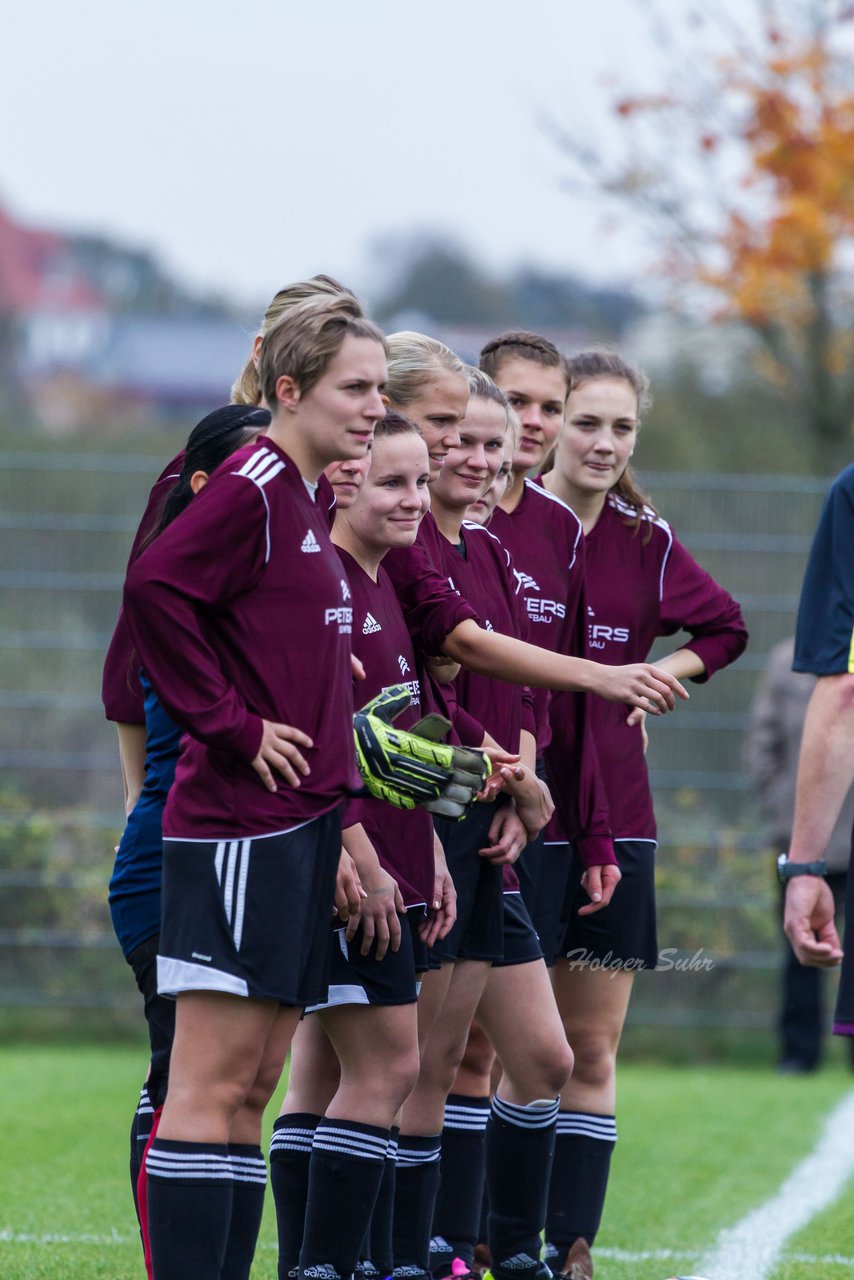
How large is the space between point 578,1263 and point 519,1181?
314 mm

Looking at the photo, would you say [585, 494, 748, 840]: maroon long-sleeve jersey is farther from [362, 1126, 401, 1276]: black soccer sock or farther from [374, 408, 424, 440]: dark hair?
[362, 1126, 401, 1276]: black soccer sock

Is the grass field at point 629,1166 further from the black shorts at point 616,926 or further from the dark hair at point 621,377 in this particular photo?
the dark hair at point 621,377

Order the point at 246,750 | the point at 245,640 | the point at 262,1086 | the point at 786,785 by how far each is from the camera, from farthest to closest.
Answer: the point at 786,785 < the point at 262,1086 < the point at 245,640 < the point at 246,750

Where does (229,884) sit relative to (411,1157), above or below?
above

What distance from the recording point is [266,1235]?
495cm

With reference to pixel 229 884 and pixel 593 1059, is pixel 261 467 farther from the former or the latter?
pixel 593 1059

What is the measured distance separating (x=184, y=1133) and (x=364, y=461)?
52.6 inches

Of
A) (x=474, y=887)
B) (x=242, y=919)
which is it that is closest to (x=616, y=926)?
(x=474, y=887)

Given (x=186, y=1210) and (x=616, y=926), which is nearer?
(x=186, y=1210)

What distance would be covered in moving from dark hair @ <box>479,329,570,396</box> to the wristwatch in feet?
5.09

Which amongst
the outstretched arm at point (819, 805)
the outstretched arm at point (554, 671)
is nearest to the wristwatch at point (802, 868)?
the outstretched arm at point (819, 805)

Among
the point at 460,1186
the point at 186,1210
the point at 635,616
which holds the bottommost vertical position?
the point at 460,1186

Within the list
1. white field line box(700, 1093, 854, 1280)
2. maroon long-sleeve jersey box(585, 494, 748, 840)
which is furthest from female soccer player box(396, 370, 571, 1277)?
white field line box(700, 1093, 854, 1280)

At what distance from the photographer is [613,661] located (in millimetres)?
4520
